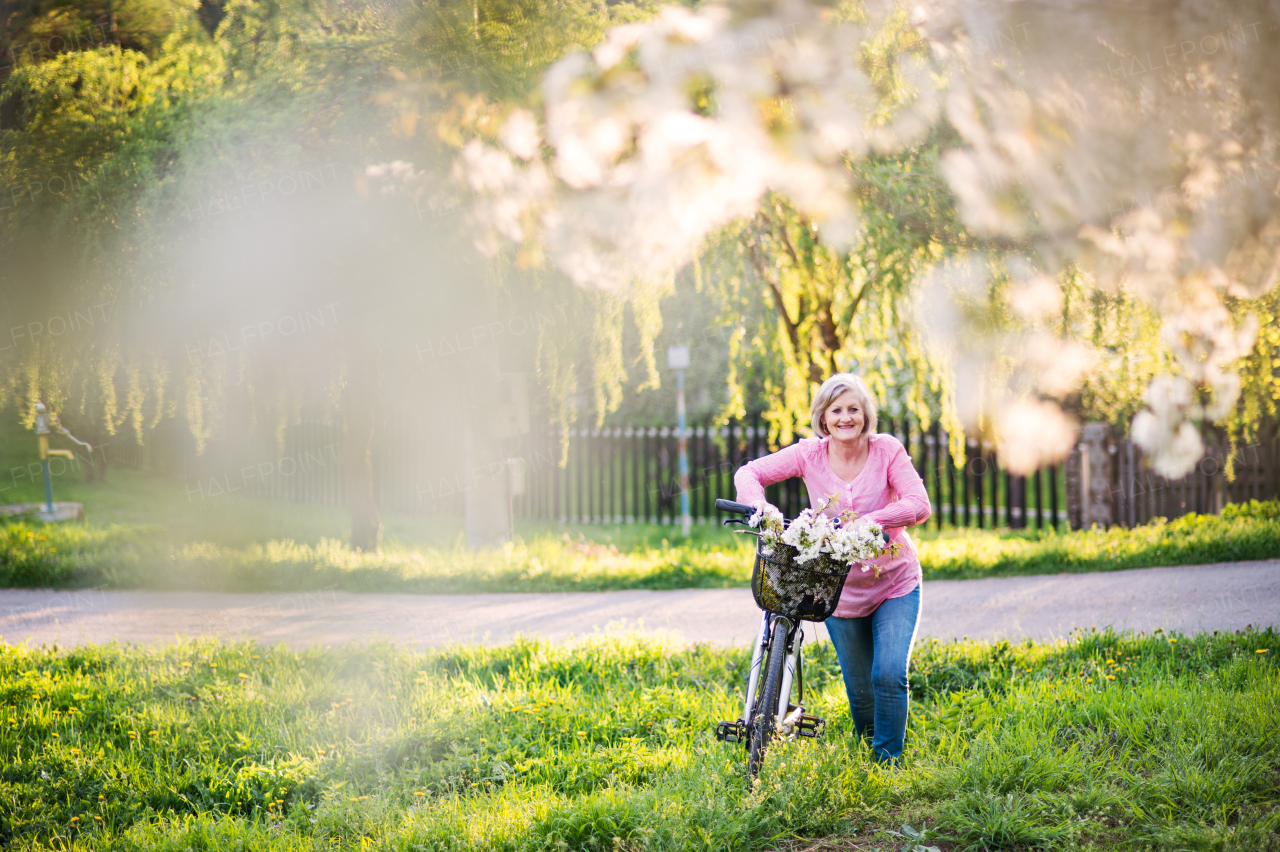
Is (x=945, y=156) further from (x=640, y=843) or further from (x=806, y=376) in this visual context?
(x=640, y=843)

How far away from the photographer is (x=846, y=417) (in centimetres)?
344

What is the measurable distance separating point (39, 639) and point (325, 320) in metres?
2.89

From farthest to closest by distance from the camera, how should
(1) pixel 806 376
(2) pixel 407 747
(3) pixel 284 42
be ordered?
(1) pixel 806 376
(3) pixel 284 42
(2) pixel 407 747

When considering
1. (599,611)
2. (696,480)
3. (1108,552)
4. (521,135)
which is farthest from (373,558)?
(1108,552)

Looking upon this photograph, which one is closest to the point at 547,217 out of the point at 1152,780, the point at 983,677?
the point at 983,677

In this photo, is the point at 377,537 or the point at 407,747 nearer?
the point at 407,747

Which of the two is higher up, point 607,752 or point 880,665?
point 880,665

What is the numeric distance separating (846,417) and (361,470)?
6.46 meters

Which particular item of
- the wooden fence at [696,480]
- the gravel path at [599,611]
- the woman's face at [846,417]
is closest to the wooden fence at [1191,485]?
the wooden fence at [696,480]

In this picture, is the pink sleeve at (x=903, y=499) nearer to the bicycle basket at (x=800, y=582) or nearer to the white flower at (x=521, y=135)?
the bicycle basket at (x=800, y=582)

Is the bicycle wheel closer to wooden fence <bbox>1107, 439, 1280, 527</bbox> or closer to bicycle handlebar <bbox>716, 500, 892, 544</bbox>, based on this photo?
bicycle handlebar <bbox>716, 500, 892, 544</bbox>

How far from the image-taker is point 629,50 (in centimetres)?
493

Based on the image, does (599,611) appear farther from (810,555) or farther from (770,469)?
(810,555)

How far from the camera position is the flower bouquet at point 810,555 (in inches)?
122
